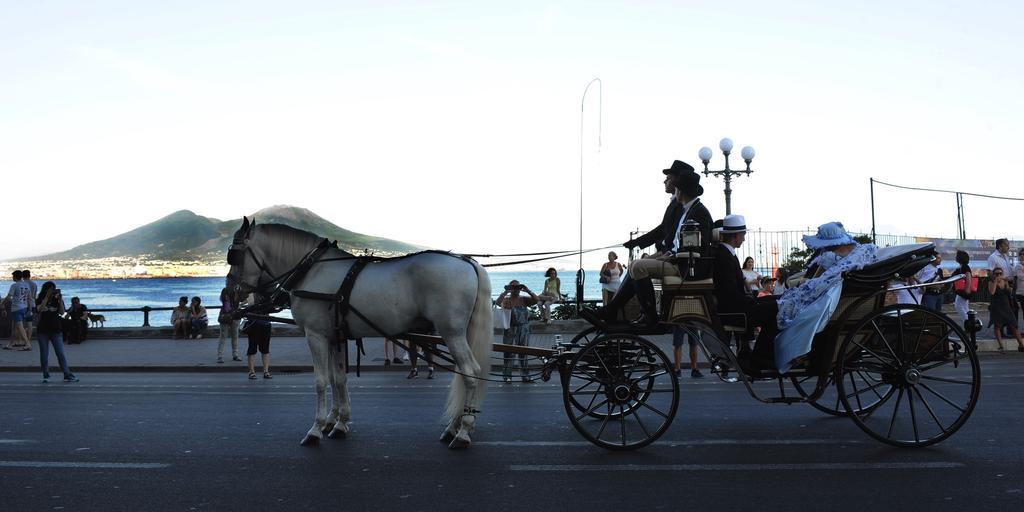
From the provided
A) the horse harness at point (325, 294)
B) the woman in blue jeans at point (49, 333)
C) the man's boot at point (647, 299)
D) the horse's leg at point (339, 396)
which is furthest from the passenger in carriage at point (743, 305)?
the woman in blue jeans at point (49, 333)

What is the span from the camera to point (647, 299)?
25.9 feet

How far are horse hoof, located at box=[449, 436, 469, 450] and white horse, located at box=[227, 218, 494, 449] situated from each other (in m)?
0.01

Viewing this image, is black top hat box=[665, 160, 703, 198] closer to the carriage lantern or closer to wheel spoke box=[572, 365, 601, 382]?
the carriage lantern

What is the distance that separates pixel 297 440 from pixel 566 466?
114 inches

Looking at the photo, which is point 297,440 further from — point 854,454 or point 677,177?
point 854,454

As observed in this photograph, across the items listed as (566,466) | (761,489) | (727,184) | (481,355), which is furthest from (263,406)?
(727,184)

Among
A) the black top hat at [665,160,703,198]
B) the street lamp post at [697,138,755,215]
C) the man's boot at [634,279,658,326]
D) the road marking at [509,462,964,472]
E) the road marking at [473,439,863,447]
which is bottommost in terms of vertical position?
the road marking at [473,439,863,447]

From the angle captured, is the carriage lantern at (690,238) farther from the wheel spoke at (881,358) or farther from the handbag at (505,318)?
the handbag at (505,318)

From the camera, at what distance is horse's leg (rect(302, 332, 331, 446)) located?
8.33 metres

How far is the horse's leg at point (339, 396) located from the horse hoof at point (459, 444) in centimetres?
132

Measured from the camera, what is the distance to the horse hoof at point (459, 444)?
796 centimetres

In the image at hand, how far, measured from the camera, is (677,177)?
8.20 m

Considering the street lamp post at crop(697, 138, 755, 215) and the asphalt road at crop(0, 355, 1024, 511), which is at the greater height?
the street lamp post at crop(697, 138, 755, 215)

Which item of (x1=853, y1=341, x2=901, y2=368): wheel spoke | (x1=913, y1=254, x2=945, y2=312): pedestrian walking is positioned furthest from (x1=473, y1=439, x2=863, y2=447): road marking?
(x1=913, y1=254, x2=945, y2=312): pedestrian walking
